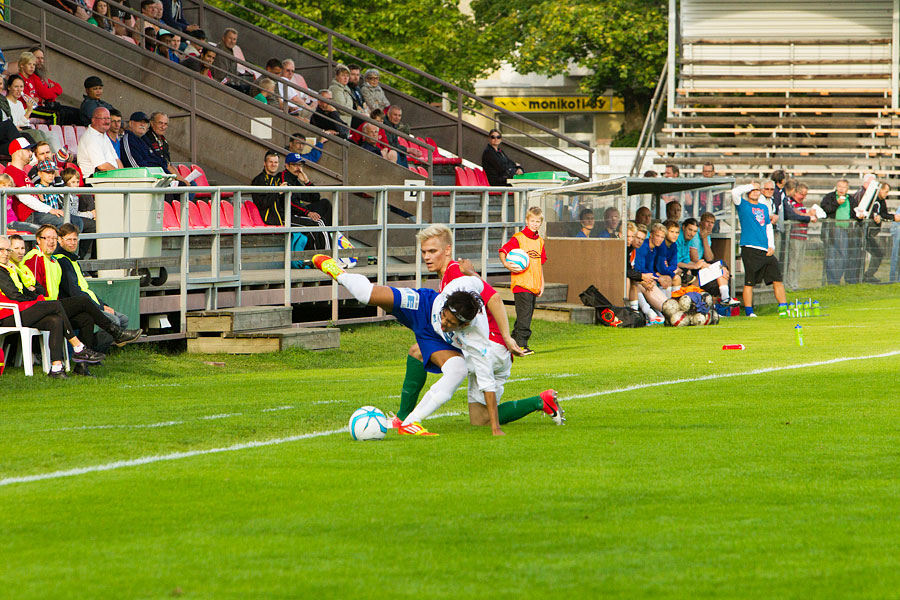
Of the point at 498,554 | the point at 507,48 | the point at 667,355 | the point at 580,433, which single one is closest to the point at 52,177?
the point at 667,355

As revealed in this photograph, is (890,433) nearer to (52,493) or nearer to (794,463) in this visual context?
(794,463)

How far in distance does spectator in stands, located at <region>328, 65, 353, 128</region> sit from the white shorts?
16.2 meters

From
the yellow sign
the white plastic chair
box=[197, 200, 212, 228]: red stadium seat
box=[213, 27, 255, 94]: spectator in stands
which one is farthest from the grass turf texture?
the yellow sign

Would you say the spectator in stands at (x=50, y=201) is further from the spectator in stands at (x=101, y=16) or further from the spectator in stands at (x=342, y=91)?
the spectator in stands at (x=342, y=91)

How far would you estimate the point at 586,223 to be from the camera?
21.5 meters


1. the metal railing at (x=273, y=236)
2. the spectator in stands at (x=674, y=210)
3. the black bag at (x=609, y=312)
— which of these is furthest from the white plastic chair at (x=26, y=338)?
the spectator in stands at (x=674, y=210)

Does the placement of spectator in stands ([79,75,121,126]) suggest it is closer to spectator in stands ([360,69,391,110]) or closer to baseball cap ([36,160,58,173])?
baseball cap ([36,160,58,173])

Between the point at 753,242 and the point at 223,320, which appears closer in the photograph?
the point at 223,320

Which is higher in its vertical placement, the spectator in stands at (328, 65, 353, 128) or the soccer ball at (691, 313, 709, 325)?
the spectator in stands at (328, 65, 353, 128)

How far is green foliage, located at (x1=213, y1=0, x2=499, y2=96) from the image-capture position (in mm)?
42750

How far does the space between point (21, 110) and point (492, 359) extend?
38.2 feet

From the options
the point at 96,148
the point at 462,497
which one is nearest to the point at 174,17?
the point at 96,148

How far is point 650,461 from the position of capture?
8000mm

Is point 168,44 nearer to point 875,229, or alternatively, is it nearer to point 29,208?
point 29,208
